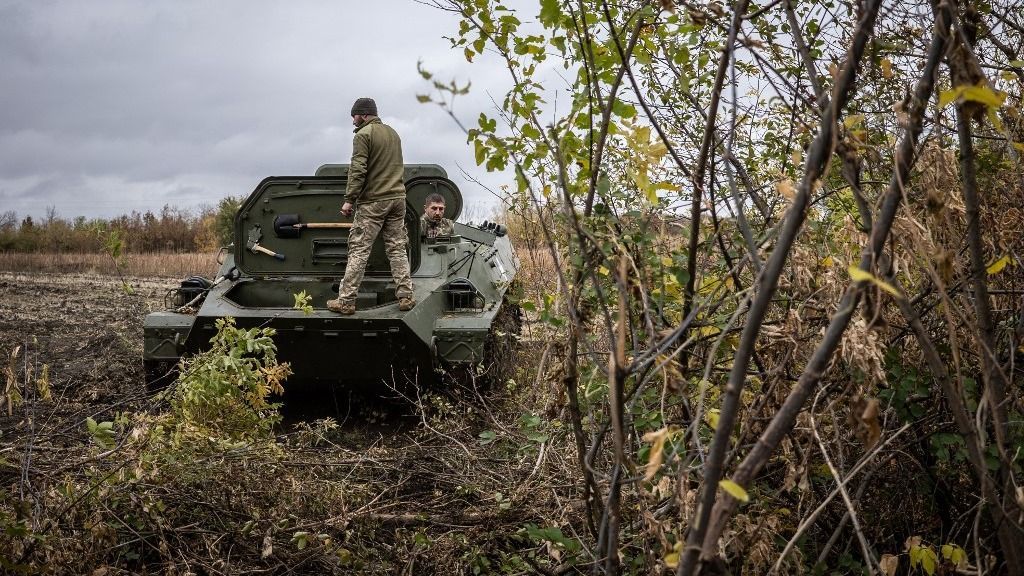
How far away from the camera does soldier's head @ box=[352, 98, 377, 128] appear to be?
7.32 m

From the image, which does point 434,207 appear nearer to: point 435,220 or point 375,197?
point 435,220

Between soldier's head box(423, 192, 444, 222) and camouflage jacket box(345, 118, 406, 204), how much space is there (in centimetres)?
134

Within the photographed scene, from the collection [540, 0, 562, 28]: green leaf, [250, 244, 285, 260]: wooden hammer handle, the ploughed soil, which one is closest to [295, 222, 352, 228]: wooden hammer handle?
[250, 244, 285, 260]: wooden hammer handle

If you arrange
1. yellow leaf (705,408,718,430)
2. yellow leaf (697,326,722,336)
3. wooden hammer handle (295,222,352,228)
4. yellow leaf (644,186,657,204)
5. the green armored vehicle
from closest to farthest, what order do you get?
yellow leaf (644,186,657,204) < yellow leaf (705,408,718,430) < yellow leaf (697,326,722,336) < the green armored vehicle < wooden hammer handle (295,222,352,228)

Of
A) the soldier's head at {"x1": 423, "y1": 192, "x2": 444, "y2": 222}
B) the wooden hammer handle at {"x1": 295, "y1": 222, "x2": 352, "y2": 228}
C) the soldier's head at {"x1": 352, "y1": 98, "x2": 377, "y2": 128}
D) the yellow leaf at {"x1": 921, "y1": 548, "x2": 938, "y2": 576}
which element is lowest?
the yellow leaf at {"x1": 921, "y1": 548, "x2": 938, "y2": 576}

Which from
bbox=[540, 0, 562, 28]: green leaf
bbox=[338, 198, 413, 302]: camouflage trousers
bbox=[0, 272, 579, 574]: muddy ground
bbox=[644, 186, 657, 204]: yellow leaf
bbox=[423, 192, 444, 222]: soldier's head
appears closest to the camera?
bbox=[644, 186, 657, 204]: yellow leaf

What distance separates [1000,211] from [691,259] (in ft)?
4.27

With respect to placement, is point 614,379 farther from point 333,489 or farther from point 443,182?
point 443,182

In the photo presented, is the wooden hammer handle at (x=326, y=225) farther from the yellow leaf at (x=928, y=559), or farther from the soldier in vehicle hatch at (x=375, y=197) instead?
the yellow leaf at (x=928, y=559)

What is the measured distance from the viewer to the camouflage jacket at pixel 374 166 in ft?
23.3

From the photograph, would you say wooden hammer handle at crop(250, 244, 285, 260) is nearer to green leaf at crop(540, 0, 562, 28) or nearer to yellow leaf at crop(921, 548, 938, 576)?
green leaf at crop(540, 0, 562, 28)

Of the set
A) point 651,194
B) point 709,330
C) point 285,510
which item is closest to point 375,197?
point 285,510

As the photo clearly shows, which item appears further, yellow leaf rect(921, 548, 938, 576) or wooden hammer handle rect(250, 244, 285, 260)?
wooden hammer handle rect(250, 244, 285, 260)

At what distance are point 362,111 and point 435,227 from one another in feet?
5.05
